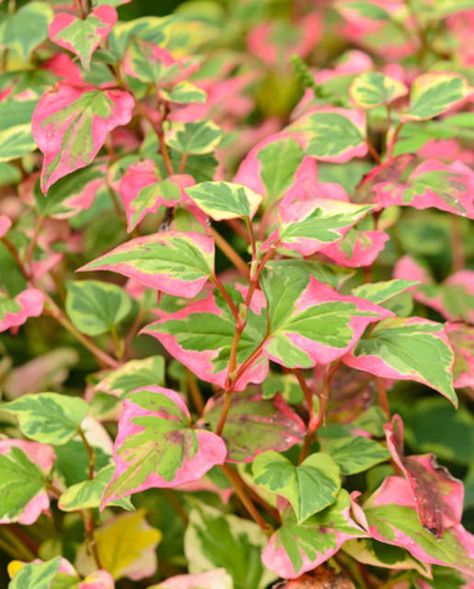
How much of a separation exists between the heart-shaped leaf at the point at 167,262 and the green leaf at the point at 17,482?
0.77ft

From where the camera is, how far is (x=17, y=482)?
75 cm

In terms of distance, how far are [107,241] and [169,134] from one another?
1.24 feet

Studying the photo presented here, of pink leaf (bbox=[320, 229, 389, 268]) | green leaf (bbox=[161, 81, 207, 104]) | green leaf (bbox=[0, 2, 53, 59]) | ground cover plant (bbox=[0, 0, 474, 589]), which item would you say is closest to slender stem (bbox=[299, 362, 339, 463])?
ground cover plant (bbox=[0, 0, 474, 589])

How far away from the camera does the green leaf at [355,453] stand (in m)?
0.75

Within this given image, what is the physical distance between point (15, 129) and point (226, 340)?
329 mm

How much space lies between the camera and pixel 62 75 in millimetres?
1002

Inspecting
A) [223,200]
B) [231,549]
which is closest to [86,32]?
[223,200]

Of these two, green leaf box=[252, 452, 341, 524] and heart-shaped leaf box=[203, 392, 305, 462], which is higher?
green leaf box=[252, 452, 341, 524]

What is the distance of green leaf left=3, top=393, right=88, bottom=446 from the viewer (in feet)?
2.42

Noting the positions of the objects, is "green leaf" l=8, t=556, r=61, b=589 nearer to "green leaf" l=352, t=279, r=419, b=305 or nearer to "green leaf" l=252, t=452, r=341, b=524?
"green leaf" l=252, t=452, r=341, b=524

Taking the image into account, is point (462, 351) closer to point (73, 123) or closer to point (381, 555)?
point (381, 555)

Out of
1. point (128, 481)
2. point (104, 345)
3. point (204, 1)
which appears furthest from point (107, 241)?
point (204, 1)

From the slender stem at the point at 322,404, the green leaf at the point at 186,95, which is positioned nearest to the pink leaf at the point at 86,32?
the green leaf at the point at 186,95

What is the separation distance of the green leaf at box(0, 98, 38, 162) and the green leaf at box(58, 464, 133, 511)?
0.32 meters
